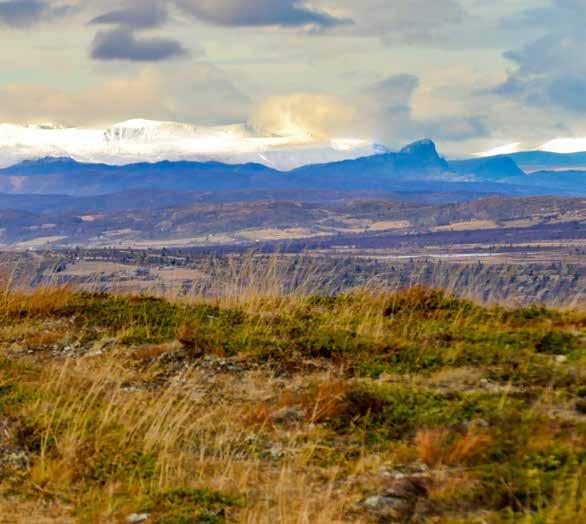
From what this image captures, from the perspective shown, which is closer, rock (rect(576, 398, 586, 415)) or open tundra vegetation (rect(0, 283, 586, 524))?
open tundra vegetation (rect(0, 283, 586, 524))

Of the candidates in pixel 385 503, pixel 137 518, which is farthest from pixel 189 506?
pixel 385 503

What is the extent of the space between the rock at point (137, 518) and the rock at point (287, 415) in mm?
2690

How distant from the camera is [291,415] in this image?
1049 centimetres

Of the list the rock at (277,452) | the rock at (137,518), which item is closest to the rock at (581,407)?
the rock at (277,452)

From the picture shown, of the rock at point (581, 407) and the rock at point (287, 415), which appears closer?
the rock at point (581, 407)

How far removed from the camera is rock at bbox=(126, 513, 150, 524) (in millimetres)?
7753

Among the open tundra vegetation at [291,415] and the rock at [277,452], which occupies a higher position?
the open tundra vegetation at [291,415]

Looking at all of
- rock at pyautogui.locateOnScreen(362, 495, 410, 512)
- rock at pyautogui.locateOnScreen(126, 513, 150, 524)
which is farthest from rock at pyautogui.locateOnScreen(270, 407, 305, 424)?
rock at pyautogui.locateOnScreen(126, 513, 150, 524)

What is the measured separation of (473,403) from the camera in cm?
1039

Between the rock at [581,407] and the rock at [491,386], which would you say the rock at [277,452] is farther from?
the rock at [581,407]

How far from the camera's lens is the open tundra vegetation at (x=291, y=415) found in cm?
804

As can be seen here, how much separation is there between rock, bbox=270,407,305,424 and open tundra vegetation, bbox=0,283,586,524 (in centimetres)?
2

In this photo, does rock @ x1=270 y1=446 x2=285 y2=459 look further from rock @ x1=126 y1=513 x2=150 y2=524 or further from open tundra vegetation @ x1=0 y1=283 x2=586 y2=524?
rock @ x1=126 y1=513 x2=150 y2=524

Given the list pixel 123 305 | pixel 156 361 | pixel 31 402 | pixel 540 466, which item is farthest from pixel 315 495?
pixel 123 305
